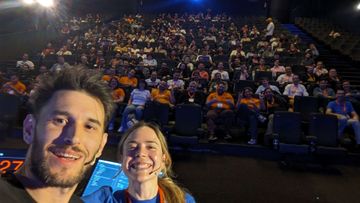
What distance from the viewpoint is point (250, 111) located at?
4.99 m

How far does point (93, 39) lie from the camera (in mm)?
11141

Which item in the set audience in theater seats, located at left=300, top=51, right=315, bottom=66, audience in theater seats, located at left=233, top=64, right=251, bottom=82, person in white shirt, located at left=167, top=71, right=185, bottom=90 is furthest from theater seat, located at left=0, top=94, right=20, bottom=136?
audience in theater seats, located at left=300, top=51, right=315, bottom=66

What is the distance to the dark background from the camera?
10.7 m

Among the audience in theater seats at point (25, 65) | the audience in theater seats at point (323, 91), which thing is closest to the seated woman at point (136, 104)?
the audience in theater seats at point (323, 91)

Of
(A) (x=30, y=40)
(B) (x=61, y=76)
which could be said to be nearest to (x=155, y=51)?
(A) (x=30, y=40)

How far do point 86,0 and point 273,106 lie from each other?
16015mm

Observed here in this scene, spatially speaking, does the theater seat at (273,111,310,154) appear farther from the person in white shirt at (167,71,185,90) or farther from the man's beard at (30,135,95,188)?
the man's beard at (30,135,95,188)

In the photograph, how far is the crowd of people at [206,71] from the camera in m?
5.26

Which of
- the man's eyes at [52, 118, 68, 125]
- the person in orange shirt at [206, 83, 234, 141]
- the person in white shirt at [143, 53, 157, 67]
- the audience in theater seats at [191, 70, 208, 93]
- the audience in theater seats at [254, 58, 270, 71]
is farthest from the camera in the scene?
the person in white shirt at [143, 53, 157, 67]

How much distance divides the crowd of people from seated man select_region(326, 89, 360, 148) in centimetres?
2

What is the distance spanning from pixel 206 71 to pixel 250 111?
259cm

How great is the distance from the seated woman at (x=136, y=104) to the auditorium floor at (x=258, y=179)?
2.35 ft

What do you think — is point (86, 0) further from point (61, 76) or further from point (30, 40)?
point (61, 76)

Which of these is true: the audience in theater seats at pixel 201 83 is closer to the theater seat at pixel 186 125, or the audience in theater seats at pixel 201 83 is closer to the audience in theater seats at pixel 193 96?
the audience in theater seats at pixel 193 96
